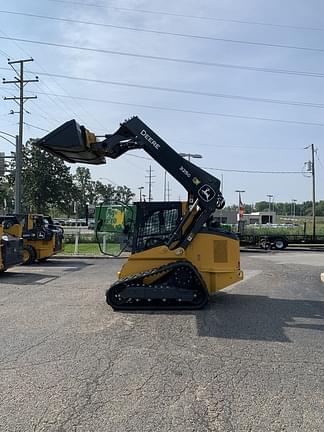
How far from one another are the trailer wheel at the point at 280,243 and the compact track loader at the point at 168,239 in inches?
1008

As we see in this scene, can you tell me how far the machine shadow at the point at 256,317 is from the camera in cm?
725

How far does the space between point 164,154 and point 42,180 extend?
3702 centimetres

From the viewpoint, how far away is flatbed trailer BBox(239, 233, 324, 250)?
3450 centimetres

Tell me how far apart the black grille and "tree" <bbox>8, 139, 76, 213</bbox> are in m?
35.9

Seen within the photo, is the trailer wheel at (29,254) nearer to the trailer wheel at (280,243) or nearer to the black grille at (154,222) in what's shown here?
the black grille at (154,222)

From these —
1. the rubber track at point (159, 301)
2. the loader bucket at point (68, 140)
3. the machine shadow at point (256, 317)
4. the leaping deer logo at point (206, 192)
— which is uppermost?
the loader bucket at point (68, 140)

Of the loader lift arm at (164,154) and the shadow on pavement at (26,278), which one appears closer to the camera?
the loader lift arm at (164,154)

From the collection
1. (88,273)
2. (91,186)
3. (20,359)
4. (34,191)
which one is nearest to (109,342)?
(20,359)

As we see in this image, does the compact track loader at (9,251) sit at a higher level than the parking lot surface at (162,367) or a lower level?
higher

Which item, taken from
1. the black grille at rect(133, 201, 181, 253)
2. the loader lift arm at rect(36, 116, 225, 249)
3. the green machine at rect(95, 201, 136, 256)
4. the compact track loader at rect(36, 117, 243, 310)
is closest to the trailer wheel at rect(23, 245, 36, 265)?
the green machine at rect(95, 201, 136, 256)

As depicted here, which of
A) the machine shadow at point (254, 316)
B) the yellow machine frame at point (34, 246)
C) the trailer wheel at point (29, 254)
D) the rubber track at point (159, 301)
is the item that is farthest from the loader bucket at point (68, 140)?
the trailer wheel at point (29, 254)

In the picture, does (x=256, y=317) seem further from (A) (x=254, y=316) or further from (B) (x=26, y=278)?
(B) (x=26, y=278)

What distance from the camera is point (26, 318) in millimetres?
8312

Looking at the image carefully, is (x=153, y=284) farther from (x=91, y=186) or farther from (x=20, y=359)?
(x=91, y=186)
